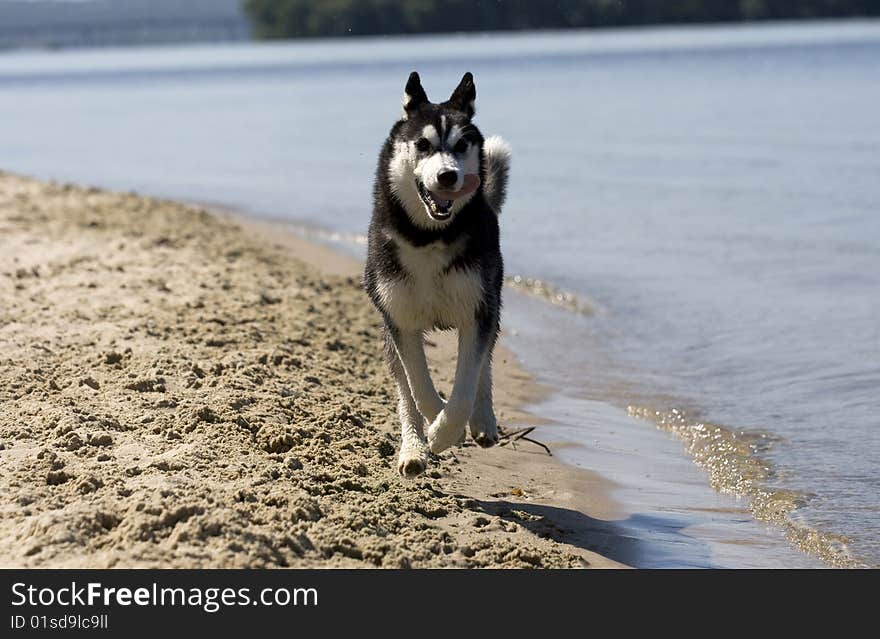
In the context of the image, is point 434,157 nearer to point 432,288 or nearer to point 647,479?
point 432,288

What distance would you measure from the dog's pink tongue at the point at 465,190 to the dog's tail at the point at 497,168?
772 mm

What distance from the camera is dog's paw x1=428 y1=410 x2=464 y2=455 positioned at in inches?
219

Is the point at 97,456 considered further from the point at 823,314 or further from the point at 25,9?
the point at 25,9

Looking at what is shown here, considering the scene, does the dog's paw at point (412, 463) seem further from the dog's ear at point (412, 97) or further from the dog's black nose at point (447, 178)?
the dog's ear at point (412, 97)

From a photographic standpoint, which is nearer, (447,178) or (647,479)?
(447,178)

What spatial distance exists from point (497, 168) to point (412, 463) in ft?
5.41

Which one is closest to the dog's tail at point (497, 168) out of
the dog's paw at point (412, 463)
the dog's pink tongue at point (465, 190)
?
the dog's pink tongue at point (465, 190)

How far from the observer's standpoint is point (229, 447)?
5691 millimetres

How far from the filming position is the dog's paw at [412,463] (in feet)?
18.3

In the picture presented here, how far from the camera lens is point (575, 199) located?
53.5 feet

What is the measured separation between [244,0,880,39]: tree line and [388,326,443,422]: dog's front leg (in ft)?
172

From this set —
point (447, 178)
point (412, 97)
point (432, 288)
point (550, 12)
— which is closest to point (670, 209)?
point (412, 97)

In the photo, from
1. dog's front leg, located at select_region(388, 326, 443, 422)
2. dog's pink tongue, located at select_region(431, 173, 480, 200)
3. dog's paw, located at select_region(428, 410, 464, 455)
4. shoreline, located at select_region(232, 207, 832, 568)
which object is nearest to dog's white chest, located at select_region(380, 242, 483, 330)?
dog's front leg, located at select_region(388, 326, 443, 422)

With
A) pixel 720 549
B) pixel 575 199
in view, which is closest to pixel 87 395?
pixel 720 549
